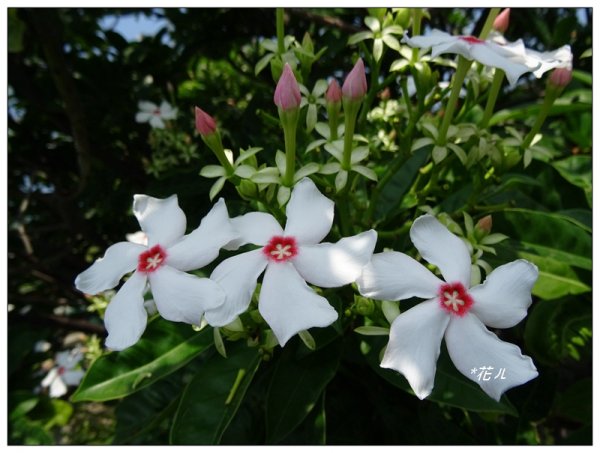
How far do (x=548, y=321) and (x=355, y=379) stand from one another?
0.43 m

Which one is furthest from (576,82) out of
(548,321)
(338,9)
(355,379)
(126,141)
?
(126,141)

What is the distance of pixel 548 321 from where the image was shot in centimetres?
110

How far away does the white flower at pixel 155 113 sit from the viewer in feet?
4.79

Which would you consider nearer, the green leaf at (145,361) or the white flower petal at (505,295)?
the white flower petal at (505,295)

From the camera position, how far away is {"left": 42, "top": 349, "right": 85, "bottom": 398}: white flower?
1.82 m

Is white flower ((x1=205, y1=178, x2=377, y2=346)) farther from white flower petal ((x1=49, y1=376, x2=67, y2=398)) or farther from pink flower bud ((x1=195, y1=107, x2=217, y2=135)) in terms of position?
white flower petal ((x1=49, y1=376, x2=67, y2=398))

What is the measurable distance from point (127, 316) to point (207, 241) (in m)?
0.13

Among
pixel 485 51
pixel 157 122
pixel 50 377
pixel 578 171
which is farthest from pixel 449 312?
pixel 50 377

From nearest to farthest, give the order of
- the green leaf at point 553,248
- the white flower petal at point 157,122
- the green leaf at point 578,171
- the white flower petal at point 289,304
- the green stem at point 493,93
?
the white flower petal at point 289,304 → the green stem at point 493,93 → the green leaf at point 553,248 → the green leaf at point 578,171 → the white flower petal at point 157,122

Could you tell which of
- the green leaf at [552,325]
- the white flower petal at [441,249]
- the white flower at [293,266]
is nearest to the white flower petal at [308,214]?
the white flower at [293,266]

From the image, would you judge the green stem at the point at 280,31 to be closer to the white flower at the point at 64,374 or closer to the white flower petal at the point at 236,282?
the white flower petal at the point at 236,282

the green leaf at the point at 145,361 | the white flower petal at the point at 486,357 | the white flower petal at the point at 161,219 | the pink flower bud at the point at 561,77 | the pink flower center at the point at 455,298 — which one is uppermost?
the pink flower bud at the point at 561,77

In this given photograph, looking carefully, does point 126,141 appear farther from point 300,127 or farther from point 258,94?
point 300,127

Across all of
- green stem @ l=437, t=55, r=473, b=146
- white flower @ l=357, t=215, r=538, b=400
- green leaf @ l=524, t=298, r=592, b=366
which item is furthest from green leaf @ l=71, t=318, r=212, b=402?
green leaf @ l=524, t=298, r=592, b=366
